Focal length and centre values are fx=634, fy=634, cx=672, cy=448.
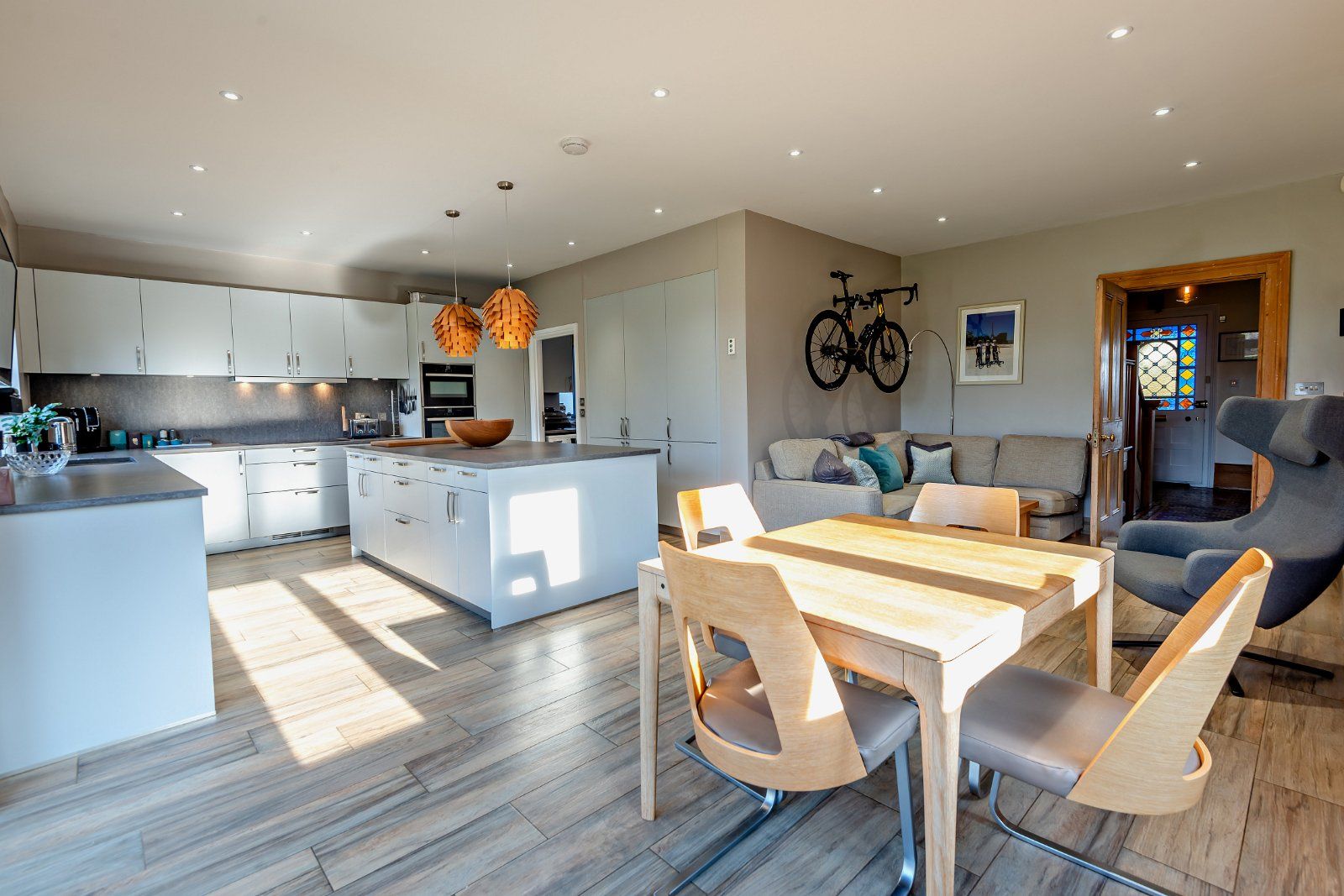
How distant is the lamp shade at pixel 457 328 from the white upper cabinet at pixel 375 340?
2351mm

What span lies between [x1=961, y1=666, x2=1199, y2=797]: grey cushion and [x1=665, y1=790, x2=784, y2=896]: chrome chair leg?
2.09 ft

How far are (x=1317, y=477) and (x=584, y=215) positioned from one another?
4410mm

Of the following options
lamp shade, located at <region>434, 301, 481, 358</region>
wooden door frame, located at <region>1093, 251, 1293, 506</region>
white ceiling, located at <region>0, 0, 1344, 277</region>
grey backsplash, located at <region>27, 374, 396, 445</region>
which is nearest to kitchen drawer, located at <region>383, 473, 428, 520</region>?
lamp shade, located at <region>434, 301, 481, 358</region>

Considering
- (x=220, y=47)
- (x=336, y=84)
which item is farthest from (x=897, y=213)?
(x=220, y=47)

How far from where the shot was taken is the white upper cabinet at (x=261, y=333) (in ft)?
17.9

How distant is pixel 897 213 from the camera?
4.96 metres

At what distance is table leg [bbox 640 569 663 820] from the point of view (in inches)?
66.4

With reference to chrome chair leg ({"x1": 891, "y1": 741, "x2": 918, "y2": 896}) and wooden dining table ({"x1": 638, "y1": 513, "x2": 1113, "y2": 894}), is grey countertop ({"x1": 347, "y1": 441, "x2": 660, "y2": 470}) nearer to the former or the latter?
wooden dining table ({"x1": 638, "y1": 513, "x2": 1113, "y2": 894})

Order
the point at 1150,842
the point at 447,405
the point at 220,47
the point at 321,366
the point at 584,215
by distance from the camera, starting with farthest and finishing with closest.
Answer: the point at 447,405 → the point at 321,366 → the point at 584,215 → the point at 220,47 → the point at 1150,842

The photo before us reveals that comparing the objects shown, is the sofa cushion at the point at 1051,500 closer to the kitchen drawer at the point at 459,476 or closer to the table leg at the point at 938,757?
the kitchen drawer at the point at 459,476

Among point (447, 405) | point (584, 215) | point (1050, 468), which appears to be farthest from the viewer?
point (447, 405)

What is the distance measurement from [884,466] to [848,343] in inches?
50.6

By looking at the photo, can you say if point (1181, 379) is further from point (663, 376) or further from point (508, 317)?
point (508, 317)

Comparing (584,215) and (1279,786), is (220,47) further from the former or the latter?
(1279,786)
